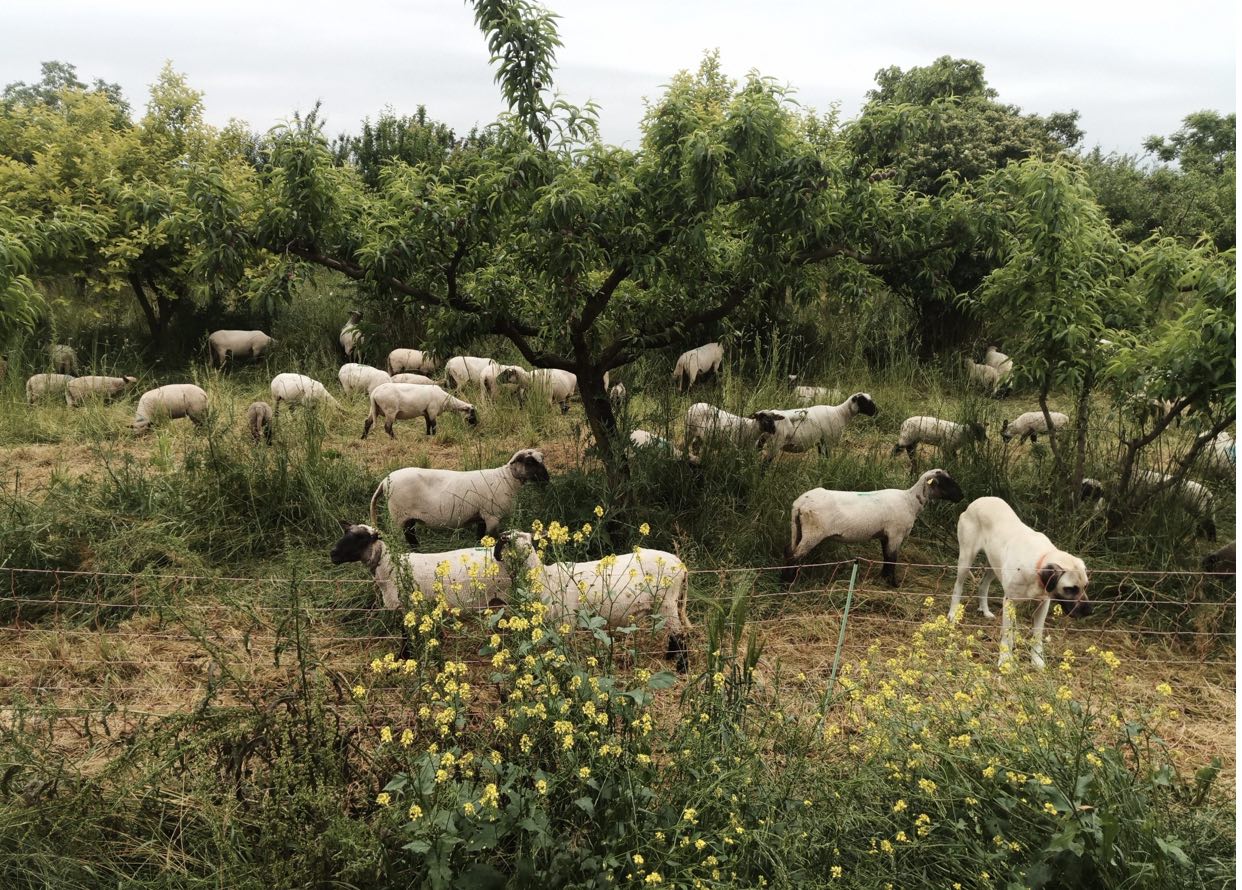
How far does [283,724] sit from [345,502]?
13.8 ft

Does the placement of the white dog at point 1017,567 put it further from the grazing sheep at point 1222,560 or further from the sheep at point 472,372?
the sheep at point 472,372

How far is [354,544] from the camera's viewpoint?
5008 millimetres

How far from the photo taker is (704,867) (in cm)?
302

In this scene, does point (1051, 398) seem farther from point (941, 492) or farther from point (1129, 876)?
point (1129, 876)

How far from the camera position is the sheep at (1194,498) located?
22.7ft

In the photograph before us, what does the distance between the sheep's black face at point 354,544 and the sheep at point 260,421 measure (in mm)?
4381

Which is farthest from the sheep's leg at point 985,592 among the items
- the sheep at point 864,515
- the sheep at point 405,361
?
the sheep at point 405,361

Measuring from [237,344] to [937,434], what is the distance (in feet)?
41.6

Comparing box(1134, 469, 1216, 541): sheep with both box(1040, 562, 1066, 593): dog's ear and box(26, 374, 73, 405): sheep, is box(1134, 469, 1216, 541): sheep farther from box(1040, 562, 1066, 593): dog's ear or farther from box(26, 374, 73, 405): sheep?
box(26, 374, 73, 405): sheep

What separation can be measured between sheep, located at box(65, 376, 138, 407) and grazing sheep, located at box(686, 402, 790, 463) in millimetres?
8496

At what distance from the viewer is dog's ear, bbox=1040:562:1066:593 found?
4879 millimetres

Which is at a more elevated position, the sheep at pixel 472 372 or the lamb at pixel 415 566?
the sheep at pixel 472 372

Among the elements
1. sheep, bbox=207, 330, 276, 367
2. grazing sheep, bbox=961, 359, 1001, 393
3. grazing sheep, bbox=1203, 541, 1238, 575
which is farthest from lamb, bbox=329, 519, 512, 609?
sheep, bbox=207, 330, 276, 367

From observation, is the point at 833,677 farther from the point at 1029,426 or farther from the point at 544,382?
the point at 544,382
